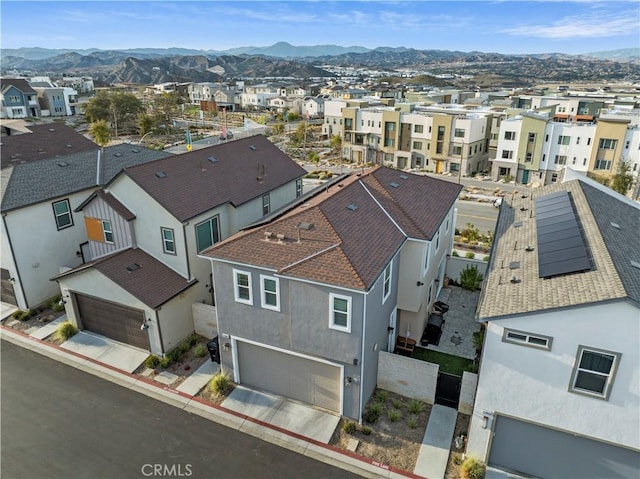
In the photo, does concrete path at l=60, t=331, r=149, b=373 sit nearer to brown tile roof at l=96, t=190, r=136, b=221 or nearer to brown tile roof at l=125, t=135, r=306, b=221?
brown tile roof at l=96, t=190, r=136, b=221

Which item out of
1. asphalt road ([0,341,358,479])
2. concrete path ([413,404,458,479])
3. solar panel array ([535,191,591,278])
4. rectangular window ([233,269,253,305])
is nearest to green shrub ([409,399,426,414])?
concrete path ([413,404,458,479])

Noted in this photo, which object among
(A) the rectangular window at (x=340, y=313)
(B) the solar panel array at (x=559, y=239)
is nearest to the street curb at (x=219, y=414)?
(A) the rectangular window at (x=340, y=313)

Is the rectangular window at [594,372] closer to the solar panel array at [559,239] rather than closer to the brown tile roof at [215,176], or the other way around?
the solar panel array at [559,239]

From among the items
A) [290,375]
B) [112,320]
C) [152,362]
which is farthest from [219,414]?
[112,320]

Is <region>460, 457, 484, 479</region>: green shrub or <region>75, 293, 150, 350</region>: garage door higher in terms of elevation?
<region>75, 293, 150, 350</region>: garage door
